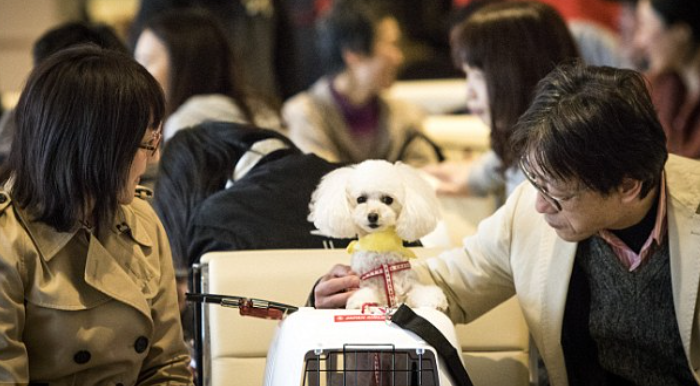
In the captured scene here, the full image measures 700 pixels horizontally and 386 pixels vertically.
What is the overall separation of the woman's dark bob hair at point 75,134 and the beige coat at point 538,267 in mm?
753

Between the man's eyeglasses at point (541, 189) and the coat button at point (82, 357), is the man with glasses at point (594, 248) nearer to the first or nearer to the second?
the man's eyeglasses at point (541, 189)

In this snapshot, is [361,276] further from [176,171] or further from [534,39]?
[534,39]

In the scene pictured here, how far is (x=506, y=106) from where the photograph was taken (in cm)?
326

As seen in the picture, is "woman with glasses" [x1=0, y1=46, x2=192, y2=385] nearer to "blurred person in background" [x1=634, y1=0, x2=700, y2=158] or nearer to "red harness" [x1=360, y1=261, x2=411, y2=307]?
"red harness" [x1=360, y1=261, x2=411, y2=307]

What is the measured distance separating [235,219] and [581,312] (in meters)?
0.85

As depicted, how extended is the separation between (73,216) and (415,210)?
65 centimetres

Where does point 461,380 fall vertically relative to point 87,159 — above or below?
below

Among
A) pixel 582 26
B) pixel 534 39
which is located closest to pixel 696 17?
pixel 582 26

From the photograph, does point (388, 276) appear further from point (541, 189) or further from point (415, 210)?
point (541, 189)

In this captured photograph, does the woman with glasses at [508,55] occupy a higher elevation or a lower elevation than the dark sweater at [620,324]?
higher

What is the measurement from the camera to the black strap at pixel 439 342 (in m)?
2.06

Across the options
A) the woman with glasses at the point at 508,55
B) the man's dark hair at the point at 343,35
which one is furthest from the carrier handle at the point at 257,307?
the man's dark hair at the point at 343,35

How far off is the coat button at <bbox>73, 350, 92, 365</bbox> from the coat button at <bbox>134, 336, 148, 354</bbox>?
11 cm

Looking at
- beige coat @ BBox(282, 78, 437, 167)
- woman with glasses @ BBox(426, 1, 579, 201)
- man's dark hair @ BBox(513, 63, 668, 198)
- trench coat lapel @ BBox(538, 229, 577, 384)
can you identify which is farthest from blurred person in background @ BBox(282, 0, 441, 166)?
man's dark hair @ BBox(513, 63, 668, 198)
